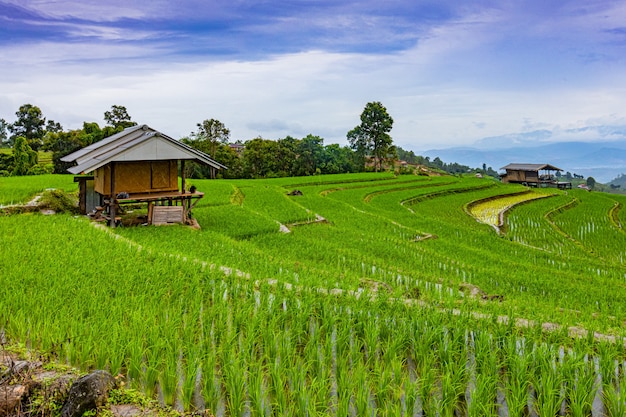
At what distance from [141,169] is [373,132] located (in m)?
43.3

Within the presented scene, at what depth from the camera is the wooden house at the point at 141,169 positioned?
13789 millimetres

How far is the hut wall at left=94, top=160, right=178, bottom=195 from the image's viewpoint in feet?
47.3

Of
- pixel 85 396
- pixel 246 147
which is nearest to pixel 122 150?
pixel 85 396

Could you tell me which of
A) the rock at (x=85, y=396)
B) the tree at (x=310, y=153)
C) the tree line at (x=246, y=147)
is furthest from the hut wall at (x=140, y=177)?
the tree at (x=310, y=153)

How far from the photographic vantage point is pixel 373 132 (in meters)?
55.3

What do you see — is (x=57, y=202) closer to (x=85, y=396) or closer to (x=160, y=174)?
(x=160, y=174)

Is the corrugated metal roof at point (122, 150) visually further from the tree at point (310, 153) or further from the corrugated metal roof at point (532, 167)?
the corrugated metal roof at point (532, 167)

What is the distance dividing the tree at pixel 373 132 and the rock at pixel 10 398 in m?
52.0

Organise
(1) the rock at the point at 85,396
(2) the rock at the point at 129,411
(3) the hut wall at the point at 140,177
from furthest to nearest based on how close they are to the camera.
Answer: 1. (3) the hut wall at the point at 140,177
2. (2) the rock at the point at 129,411
3. (1) the rock at the point at 85,396

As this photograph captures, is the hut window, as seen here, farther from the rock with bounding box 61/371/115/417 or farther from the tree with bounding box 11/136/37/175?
the tree with bounding box 11/136/37/175

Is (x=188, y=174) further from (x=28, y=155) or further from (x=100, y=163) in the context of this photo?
(x=100, y=163)

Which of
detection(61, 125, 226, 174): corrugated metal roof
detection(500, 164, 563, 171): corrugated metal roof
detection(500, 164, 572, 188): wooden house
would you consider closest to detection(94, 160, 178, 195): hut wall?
detection(61, 125, 226, 174): corrugated metal roof

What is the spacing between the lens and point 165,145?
14.4m

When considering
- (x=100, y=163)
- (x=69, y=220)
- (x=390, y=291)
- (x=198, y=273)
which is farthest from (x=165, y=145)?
(x=390, y=291)
